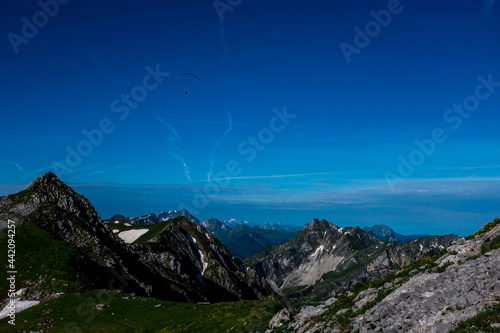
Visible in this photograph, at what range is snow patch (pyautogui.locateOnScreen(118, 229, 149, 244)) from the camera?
180 metres

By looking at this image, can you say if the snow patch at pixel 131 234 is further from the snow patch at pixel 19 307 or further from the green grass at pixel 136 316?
the green grass at pixel 136 316

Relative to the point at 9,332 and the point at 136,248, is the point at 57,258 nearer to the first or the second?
the point at 9,332

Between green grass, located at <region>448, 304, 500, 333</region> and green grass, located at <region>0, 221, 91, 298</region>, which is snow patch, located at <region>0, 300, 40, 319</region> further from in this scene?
green grass, located at <region>448, 304, 500, 333</region>

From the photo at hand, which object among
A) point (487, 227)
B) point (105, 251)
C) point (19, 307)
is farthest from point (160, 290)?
point (487, 227)

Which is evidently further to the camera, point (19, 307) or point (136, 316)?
point (19, 307)

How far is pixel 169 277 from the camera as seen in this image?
128625 millimetres

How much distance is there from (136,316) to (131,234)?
149113 mm

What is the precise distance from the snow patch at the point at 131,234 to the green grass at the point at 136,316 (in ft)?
422

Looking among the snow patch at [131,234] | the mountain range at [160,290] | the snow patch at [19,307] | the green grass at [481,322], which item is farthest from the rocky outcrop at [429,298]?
the snow patch at [131,234]

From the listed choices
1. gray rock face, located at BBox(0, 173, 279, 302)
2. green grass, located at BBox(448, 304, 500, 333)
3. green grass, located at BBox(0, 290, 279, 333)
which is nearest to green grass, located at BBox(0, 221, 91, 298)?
gray rock face, located at BBox(0, 173, 279, 302)

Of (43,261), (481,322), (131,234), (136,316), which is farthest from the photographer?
(131,234)

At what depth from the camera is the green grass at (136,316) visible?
38281mm

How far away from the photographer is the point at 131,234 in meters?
187

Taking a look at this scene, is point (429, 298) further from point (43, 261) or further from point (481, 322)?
point (43, 261)
